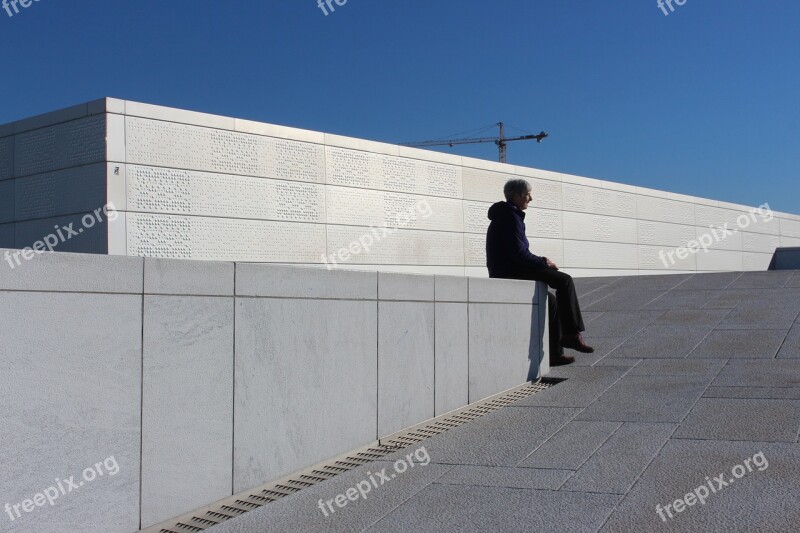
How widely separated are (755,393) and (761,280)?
7.28 m

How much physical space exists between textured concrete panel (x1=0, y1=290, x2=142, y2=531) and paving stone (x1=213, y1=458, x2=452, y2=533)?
0.64 metres

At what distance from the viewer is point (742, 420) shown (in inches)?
227

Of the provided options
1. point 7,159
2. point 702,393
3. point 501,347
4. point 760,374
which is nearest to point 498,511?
point 702,393

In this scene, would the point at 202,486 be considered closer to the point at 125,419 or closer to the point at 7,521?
the point at 125,419

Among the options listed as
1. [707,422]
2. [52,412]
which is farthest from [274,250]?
[52,412]

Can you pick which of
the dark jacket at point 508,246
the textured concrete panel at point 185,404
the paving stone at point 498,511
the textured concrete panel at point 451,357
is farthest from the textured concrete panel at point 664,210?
the textured concrete panel at point 185,404

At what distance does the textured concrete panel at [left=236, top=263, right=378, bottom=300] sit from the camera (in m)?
4.94

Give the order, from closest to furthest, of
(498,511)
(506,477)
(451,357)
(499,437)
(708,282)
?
(498,511) → (506,477) → (499,437) → (451,357) → (708,282)

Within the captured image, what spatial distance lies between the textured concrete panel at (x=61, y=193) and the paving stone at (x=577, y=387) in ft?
27.4

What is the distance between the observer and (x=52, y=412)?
3750 mm

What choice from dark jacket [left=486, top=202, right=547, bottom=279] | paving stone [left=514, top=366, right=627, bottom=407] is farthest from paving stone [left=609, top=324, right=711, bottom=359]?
dark jacket [left=486, top=202, right=547, bottom=279]

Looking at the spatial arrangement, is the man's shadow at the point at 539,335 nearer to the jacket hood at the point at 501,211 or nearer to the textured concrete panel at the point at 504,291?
the textured concrete panel at the point at 504,291

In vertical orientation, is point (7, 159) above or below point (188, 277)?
above

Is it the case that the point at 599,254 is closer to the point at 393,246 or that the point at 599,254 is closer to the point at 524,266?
the point at 393,246
